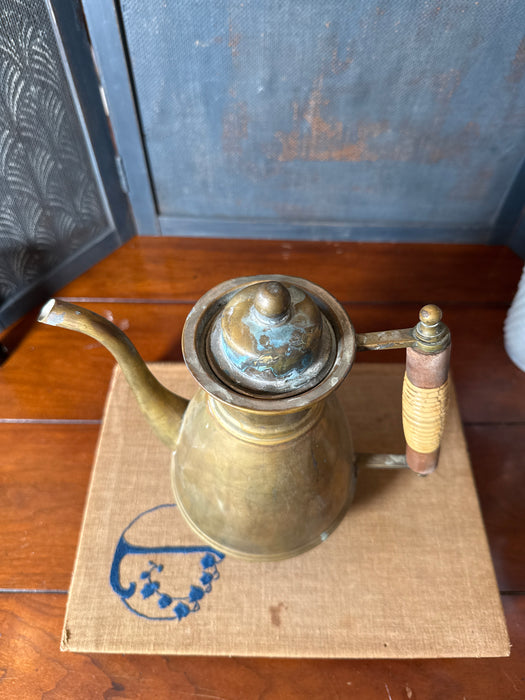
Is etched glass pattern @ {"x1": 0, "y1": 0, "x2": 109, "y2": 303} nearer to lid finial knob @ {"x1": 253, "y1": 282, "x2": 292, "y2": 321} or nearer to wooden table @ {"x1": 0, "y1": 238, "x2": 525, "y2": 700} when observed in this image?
wooden table @ {"x1": 0, "y1": 238, "x2": 525, "y2": 700}

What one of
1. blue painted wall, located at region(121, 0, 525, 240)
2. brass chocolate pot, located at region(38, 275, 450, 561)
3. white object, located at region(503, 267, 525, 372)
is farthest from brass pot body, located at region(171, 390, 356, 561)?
blue painted wall, located at region(121, 0, 525, 240)

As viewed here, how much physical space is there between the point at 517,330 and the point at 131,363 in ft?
2.08

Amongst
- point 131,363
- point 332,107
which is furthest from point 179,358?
point 332,107

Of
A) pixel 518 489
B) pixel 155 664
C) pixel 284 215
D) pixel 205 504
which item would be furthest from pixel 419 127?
pixel 155 664

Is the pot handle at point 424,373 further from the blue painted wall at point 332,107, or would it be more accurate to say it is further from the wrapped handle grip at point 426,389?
the blue painted wall at point 332,107

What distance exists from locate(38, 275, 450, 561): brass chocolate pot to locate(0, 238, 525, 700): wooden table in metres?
0.17

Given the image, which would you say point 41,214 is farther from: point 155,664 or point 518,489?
point 518,489

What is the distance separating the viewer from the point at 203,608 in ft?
2.27

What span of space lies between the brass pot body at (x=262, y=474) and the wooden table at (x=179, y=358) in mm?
167

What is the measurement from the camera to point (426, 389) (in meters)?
0.54

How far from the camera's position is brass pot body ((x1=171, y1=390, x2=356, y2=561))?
0.57 meters

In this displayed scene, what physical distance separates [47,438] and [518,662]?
0.70m

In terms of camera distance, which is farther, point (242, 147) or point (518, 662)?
point (242, 147)

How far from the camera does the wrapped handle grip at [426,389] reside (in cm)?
51
